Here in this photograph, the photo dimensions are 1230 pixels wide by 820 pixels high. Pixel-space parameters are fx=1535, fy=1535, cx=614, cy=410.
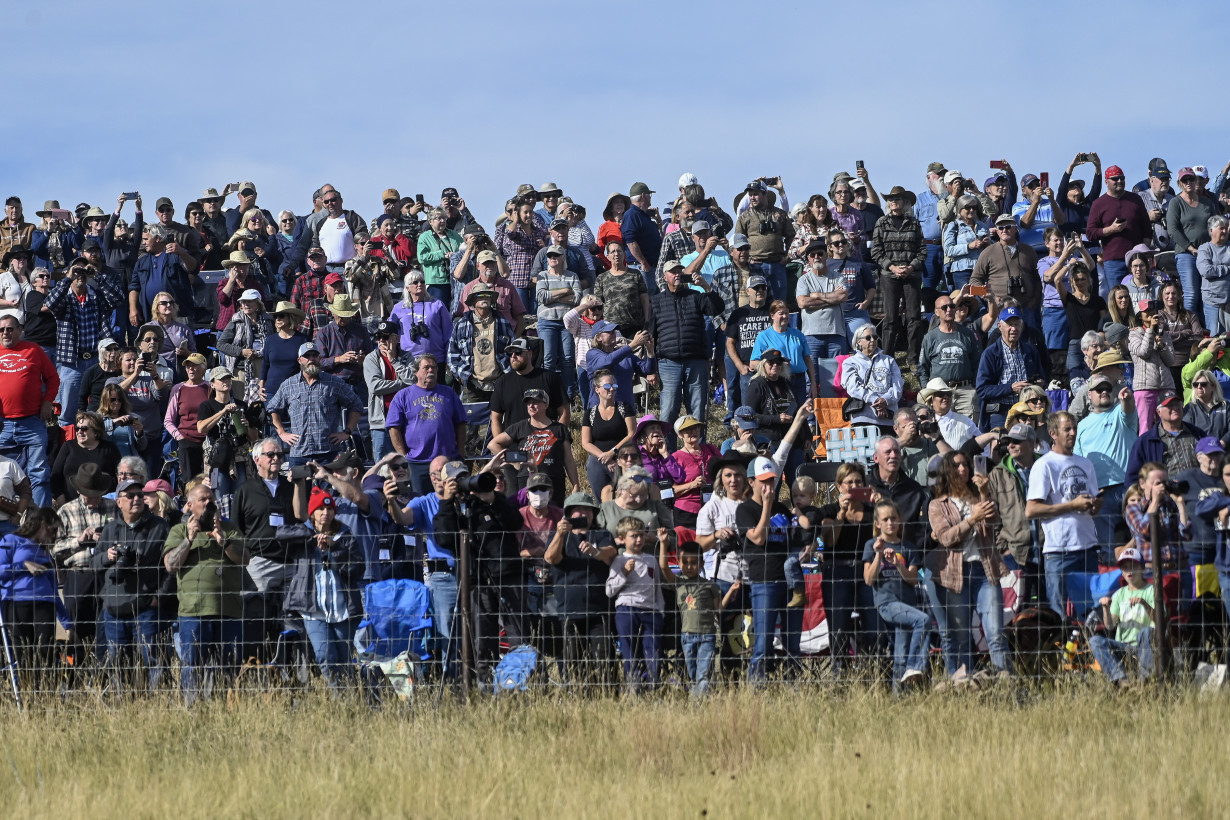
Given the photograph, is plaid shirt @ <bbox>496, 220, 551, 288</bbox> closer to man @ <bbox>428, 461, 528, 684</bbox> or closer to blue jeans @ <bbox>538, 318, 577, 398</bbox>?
blue jeans @ <bbox>538, 318, 577, 398</bbox>

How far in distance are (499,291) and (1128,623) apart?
937 centimetres

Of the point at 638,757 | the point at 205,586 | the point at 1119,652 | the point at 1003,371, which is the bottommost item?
the point at 638,757

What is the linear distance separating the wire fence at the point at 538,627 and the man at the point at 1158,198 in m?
11.5

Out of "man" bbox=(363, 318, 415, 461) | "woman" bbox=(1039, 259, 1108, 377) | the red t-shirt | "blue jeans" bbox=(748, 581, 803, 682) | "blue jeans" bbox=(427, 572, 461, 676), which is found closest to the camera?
"blue jeans" bbox=(748, 581, 803, 682)

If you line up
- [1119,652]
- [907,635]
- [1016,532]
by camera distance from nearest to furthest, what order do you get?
1. [1119,652]
2. [907,635]
3. [1016,532]

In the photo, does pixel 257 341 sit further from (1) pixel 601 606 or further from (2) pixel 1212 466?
(2) pixel 1212 466

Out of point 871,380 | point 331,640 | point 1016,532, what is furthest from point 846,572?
point 871,380

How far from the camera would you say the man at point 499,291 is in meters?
17.3

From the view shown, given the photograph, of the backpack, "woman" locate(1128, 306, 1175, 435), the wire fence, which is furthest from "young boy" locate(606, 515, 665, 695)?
"woman" locate(1128, 306, 1175, 435)

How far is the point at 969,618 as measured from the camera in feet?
33.2

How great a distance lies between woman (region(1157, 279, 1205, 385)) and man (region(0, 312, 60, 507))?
11.5 metres

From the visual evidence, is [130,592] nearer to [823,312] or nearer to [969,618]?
[969,618]

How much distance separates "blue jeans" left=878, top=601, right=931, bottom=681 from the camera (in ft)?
32.8

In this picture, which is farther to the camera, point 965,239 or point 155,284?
point 965,239
